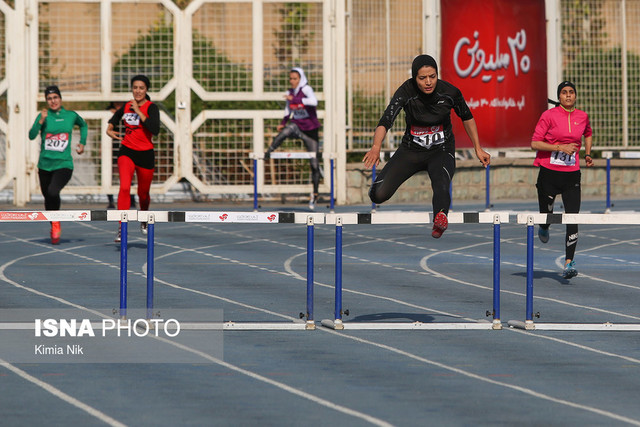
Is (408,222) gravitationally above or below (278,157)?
below

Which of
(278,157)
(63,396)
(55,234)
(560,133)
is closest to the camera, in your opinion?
(63,396)

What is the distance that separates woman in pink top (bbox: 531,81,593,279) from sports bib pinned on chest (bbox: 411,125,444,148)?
318 centimetres

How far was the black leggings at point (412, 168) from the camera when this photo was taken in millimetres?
10836

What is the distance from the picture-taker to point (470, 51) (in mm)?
26438

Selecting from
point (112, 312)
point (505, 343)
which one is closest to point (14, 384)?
point (112, 312)

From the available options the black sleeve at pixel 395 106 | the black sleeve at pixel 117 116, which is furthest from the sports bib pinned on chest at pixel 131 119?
the black sleeve at pixel 395 106

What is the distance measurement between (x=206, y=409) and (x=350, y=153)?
1839 centimetres

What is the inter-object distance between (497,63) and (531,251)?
1665cm

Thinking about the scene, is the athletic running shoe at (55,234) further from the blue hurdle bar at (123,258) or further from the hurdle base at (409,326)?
the hurdle base at (409,326)

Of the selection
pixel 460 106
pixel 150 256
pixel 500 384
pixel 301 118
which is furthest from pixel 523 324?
pixel 301 118

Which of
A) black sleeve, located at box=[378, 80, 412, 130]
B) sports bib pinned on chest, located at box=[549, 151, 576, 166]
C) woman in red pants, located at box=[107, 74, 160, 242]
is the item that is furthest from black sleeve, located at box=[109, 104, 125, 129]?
black sleeve, located at box=[378, 80, 412, 130]

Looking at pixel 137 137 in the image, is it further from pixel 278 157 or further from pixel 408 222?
pixel 408 222

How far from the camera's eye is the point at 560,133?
45.4ft

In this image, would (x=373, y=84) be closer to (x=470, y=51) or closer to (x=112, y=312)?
(x=470, y=51)
